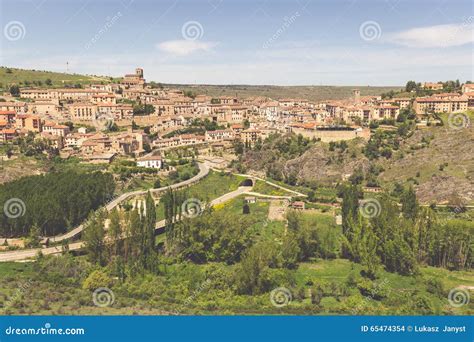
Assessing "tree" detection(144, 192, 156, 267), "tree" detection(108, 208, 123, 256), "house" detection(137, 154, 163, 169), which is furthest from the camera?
"house" detection(137, 154, 163, 169)

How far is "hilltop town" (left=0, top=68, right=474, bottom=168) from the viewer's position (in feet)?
122

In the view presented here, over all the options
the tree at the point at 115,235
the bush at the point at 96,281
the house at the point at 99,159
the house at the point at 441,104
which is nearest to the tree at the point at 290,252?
the tree at the point at 115,235

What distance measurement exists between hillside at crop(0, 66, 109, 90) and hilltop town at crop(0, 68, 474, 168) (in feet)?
9.20

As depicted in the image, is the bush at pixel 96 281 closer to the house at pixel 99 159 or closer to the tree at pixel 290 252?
the tree at pixel 290 252

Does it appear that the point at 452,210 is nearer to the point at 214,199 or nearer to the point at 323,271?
the point at 323,271

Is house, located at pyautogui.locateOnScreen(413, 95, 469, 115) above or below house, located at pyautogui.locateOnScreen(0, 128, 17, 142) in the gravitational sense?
above

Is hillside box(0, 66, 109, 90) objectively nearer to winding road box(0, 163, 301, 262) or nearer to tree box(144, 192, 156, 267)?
winding road box(0, 163, 301, 262)

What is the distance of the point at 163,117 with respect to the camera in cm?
4547

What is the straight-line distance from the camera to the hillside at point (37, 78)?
5253 cm

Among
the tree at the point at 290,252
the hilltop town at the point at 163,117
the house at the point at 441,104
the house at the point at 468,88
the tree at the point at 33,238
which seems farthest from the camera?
the house at the point at 468,88

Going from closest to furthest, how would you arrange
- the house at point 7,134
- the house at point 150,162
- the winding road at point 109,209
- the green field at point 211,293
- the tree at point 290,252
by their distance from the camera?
the green field at point 211,293
the tree at point 290,252
the winding road at point 109,209
the house at point 150,162
the house at point 7,134

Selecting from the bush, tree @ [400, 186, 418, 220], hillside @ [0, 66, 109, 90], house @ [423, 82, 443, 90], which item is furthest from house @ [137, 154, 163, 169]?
house @ [423, 82, 443, 90]

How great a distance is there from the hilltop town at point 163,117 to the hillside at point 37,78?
281 cm

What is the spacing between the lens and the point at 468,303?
54.2ft
